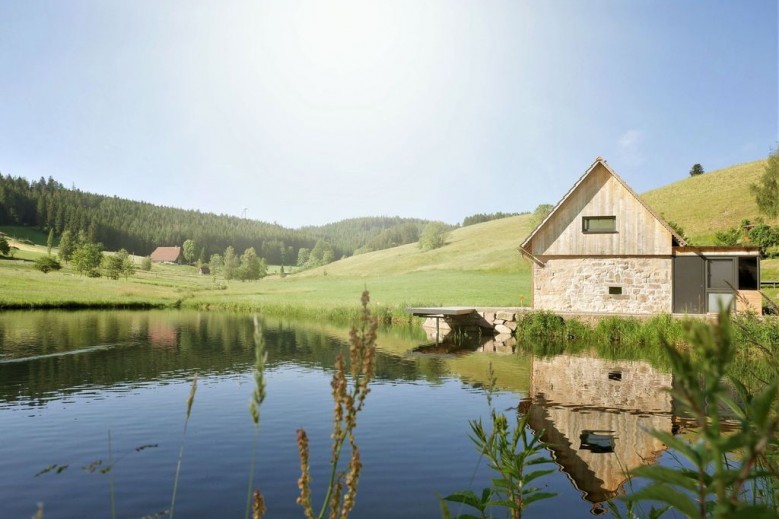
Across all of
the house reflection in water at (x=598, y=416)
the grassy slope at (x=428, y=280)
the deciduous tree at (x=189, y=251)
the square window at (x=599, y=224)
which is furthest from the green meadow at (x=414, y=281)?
the deciduous tree at (x=189, y=251)

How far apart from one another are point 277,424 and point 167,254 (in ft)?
463

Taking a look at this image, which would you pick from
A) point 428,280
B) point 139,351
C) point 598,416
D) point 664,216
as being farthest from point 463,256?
point 598,416

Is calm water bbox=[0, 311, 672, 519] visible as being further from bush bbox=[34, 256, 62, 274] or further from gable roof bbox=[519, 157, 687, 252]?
bush bbox=[34, 256, 62, 274]

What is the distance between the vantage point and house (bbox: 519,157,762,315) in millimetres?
28016

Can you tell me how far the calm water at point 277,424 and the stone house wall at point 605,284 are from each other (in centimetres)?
739

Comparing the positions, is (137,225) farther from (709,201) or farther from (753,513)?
(753,513)

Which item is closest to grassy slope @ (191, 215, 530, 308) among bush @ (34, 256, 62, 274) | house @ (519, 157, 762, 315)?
house @ (519, 157, 762, 315)

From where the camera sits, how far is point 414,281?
219 feet

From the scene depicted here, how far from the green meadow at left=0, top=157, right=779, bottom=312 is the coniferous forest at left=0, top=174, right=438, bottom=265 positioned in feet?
130

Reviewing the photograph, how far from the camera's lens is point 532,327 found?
2850cm

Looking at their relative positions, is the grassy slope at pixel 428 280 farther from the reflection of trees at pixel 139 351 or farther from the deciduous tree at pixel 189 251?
the deciduous tree at pixel 189 251

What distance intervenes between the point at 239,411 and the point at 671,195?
80434mm

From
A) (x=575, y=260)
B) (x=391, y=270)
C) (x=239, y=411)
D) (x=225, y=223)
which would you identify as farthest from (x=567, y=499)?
(x=225, y=223)

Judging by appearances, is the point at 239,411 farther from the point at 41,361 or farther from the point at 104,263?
the point at 104,263
